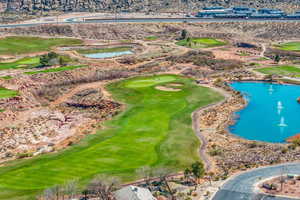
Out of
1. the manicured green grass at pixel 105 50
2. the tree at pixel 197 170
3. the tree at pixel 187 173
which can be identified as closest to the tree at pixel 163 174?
the tree at pixel 187 173

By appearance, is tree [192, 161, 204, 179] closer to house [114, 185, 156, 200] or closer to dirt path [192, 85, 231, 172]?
dirt path [192, 85, 231, 172]

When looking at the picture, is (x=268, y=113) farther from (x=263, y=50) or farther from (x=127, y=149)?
(x=263, y=50)

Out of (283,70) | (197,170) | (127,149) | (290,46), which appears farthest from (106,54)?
(197,170)

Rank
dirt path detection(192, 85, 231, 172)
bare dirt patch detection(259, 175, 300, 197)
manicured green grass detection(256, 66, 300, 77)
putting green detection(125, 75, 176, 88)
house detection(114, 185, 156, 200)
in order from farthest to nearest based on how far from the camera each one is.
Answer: manicured green grass detection(256, 66, 300, 77), putting green detection(125, 75, 176, 88), dirt path detection(192, 85, 231, 172), bare dirt patch detection(259, 175, 300, 197), house detection(114, 185, 156, 200)

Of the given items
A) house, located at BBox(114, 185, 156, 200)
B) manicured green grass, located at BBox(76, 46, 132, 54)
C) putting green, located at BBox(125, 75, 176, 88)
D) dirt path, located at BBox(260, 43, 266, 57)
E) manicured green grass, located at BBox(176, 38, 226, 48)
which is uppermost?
manicured green grass, located at BBox(176, 38, 226, 48)

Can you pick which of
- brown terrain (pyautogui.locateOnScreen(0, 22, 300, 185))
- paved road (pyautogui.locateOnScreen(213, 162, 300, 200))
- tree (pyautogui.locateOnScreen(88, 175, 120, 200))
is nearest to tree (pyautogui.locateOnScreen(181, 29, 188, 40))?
brown terrain (pyautogui.locateOnScreen(0, 22, 300, 185))

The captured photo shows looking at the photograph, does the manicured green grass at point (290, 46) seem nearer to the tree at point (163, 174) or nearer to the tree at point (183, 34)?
the tree at point (183, 34)

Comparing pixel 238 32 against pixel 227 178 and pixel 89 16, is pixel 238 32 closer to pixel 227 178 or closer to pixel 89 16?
pixel 89 16
